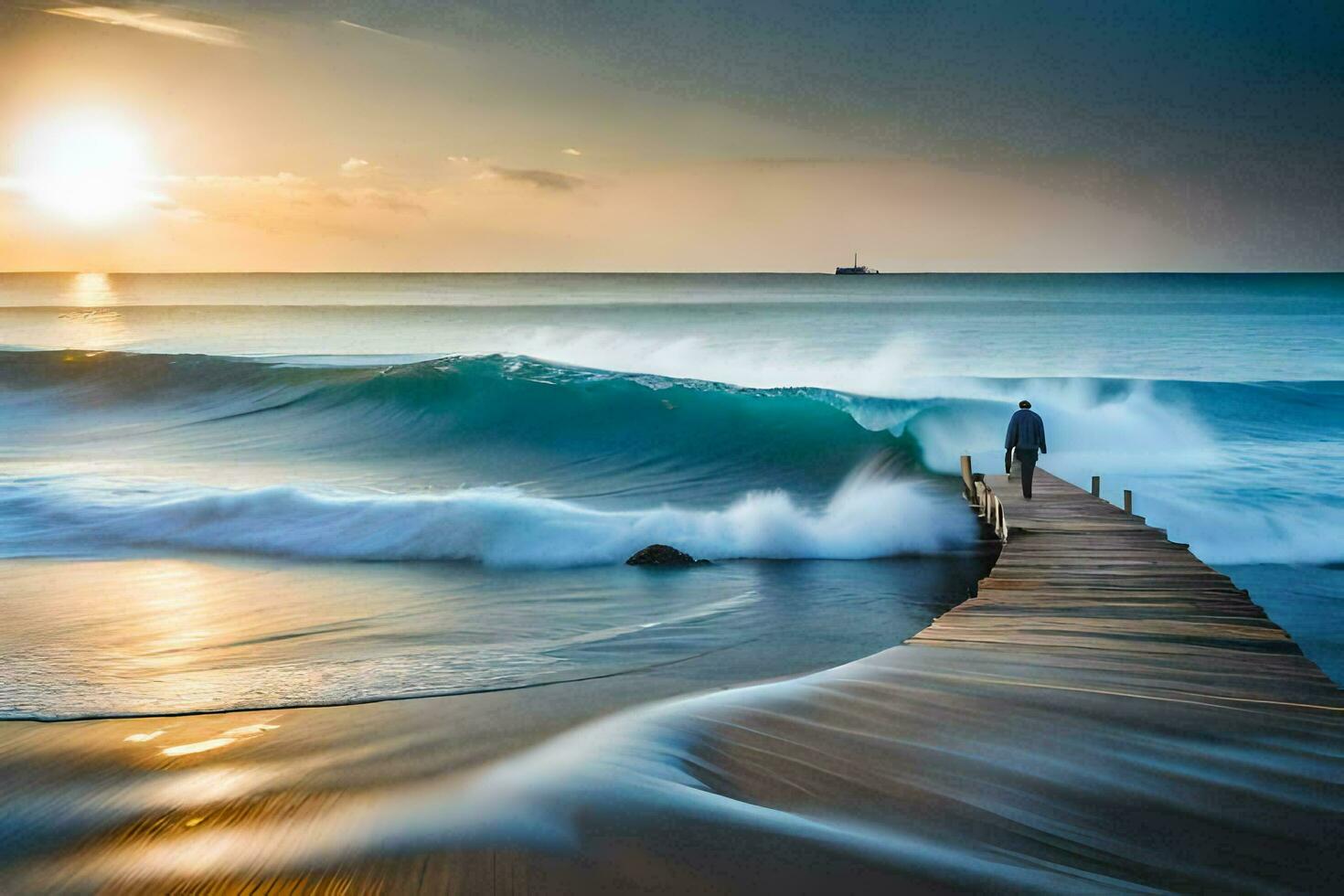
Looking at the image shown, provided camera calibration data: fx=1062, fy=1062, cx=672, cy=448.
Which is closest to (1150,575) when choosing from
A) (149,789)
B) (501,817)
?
(501,817)

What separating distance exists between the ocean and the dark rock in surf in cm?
23

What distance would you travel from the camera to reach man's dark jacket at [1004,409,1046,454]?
11047 mm

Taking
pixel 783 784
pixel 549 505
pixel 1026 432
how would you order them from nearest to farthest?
pixel 783 784 < pixel 1026 432 < pixel 549 505

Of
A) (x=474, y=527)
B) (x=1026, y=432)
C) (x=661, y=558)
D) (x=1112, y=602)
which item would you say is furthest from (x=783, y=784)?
(x=1026, y=432)

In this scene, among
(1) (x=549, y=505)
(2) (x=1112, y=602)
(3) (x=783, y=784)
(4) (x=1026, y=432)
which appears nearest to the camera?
(3) (x=783, y=784)

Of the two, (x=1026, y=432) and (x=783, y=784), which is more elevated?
(x=1026, y=432)

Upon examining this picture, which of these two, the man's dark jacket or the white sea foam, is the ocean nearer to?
the white sea foam

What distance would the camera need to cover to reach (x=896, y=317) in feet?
191

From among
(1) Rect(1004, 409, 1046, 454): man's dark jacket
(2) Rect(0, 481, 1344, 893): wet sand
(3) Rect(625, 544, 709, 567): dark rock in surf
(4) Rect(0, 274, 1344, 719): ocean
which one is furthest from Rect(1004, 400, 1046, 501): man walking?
(2) Rect(0, 481, 1344, 893): wet sand

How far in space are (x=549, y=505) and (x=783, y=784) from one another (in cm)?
A: 878

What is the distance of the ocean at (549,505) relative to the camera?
7.35 m

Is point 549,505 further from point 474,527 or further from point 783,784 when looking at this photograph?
point 783,784

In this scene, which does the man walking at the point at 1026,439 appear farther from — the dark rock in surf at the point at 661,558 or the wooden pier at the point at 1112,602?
the dark rock in surf at the point at 661,558

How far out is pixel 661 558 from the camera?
33.7ft
